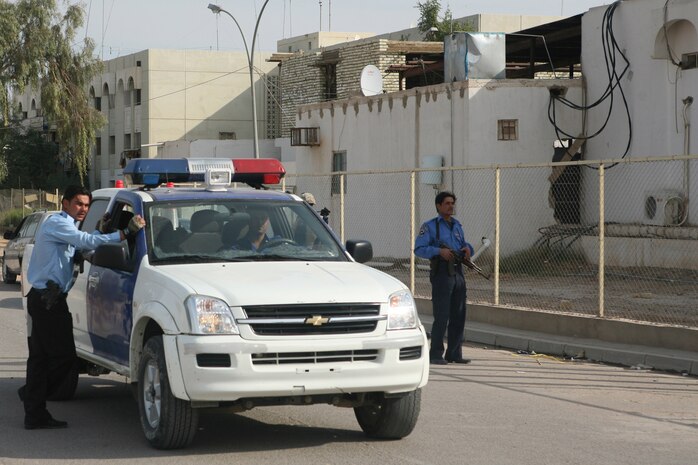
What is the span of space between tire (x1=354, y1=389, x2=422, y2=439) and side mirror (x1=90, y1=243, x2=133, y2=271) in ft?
6.67

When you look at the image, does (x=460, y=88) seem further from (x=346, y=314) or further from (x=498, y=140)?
(x=346, y=314)

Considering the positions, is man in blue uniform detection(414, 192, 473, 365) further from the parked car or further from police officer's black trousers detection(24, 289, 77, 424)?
the parked car

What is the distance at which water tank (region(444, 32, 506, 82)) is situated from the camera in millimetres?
26375

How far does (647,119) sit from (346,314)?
18.5 metres

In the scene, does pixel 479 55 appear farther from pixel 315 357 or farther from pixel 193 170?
pixel 315 357

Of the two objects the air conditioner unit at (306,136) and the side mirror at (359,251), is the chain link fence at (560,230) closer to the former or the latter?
the air conditioner unit at (306,136)

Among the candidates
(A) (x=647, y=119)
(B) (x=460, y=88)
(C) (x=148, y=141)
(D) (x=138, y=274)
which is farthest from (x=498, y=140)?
(C) (x=148, y=141)

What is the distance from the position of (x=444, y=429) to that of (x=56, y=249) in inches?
128

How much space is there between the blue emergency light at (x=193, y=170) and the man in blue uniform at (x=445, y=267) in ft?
6.47

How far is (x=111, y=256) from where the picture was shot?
26.3 ft

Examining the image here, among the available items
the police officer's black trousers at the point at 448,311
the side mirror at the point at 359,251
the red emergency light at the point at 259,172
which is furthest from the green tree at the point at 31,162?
the side mirror at the point at 359,251

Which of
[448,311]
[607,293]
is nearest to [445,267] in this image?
[448,311]

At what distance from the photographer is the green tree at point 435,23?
56.4 meters

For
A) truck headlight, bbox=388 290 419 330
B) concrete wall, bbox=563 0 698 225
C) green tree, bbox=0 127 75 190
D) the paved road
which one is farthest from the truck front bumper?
green tree, bbox=0 127 75 190
